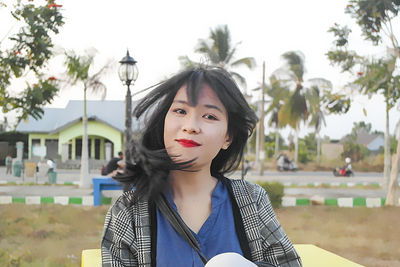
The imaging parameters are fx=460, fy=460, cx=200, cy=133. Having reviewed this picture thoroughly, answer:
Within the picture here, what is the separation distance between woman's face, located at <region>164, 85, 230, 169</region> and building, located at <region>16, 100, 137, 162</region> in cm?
2360

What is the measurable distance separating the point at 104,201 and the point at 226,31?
41.4 feet

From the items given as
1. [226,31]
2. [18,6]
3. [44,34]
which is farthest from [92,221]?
[226,31]

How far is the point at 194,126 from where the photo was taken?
1.41 meters

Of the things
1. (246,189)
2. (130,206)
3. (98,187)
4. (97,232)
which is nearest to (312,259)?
(246,189)

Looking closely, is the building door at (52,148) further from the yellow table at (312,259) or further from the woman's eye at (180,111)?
the woman's eye at (180,111)

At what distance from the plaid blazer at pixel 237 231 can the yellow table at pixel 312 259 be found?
104 cm

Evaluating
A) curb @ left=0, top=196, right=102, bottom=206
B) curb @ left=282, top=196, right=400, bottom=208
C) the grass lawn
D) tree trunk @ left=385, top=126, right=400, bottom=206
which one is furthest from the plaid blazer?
tree trunk @ left=385, top=126, right=400, bottom=206

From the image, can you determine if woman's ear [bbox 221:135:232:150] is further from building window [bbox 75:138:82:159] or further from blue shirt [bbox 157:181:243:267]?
building window [bbox 75:138:82:159]

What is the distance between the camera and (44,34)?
7.69 m

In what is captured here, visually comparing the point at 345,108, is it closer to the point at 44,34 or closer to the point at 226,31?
the point at 44,34

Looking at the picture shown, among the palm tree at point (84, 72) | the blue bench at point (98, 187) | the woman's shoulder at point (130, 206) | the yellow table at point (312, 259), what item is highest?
the palm tree at point (84, 72)

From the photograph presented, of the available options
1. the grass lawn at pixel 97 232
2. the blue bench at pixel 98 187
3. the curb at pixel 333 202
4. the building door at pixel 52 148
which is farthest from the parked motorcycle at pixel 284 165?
the blue bench at pixel 98 187

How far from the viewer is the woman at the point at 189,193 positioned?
1392mm

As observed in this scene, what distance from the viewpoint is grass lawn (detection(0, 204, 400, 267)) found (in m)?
5.21
